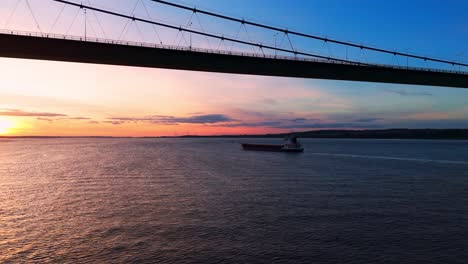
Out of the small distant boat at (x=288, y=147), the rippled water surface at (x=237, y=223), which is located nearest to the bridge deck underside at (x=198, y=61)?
the rippled water surface at (x=237, y=223)

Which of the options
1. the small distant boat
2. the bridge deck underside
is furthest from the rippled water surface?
the small distant boat

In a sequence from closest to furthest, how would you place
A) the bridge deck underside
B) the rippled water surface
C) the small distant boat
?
the rippled water surface < the bridge deck underside < the small distant boat

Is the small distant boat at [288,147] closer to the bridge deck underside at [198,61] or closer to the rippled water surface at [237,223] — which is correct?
the bridge deck underside at [198,61]

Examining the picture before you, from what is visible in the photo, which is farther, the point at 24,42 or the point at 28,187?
the point at 24,42

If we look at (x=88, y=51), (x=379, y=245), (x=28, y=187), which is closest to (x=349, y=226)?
(x=379, y=245)

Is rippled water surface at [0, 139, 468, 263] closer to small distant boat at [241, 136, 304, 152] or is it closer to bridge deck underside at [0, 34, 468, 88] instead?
bridge deck underside at [0, 34, 468, 88]

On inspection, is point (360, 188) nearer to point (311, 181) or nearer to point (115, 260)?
point (311, 181)

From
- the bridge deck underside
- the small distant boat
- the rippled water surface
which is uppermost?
the bridge deck underside

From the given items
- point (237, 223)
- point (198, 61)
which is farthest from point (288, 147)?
point (237, 223)

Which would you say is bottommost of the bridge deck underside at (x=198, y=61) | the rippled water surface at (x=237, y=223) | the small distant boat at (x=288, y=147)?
the rippled water surface at (x=237, y=223)
